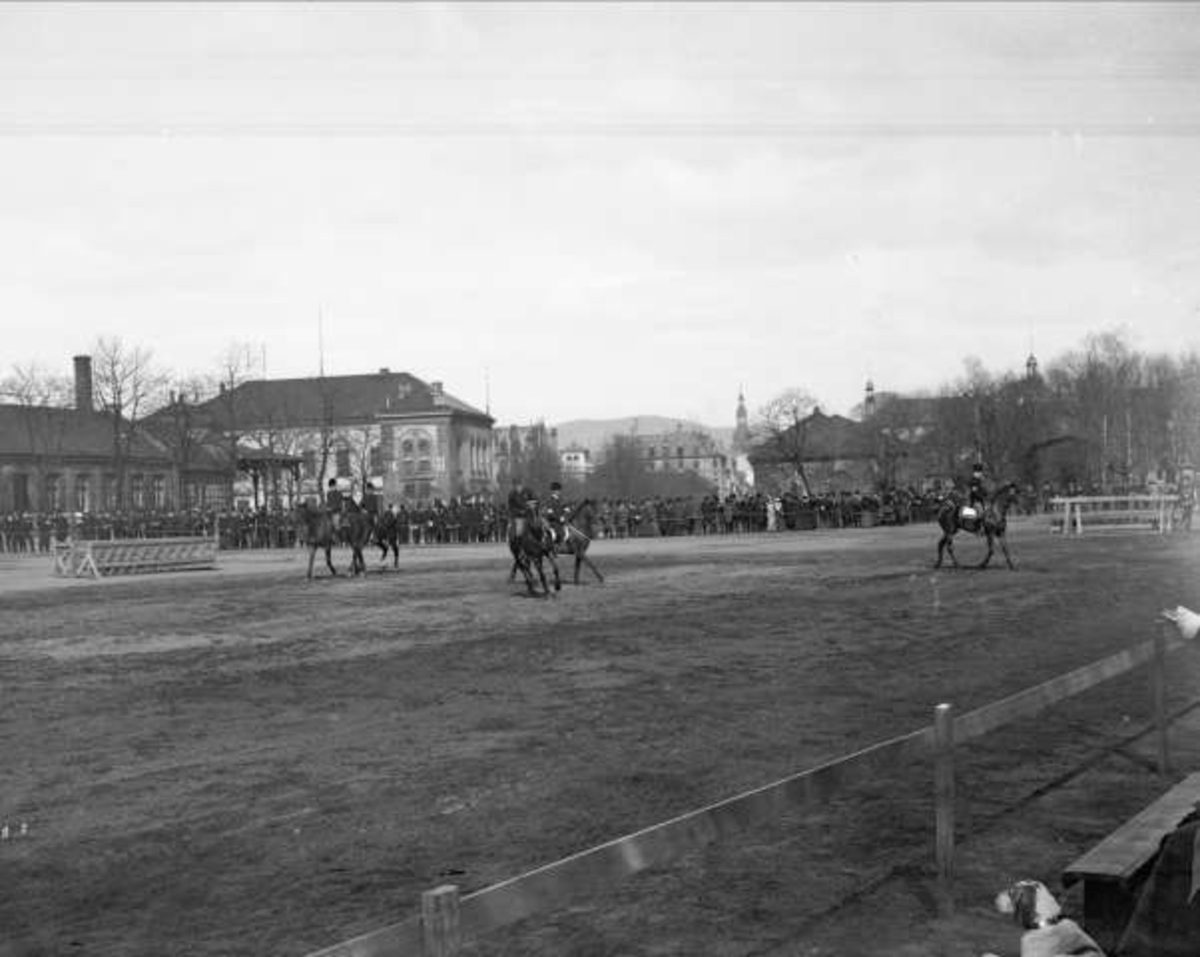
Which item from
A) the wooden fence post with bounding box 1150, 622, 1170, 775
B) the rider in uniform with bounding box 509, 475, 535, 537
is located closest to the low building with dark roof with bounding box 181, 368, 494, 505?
the rider in uniform with bounding box 509, 475, 535, 537

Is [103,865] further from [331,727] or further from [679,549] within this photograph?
[679,549]

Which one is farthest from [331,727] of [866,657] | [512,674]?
[866,657]

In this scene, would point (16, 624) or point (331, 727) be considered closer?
point (331, 727)

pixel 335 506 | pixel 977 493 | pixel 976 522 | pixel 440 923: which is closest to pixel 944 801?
pixel 440 923

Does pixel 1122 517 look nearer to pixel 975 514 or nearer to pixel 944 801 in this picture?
pixel 975 514

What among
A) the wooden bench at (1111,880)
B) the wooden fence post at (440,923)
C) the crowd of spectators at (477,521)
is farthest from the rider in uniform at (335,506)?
the wooden fence post at (440,923)

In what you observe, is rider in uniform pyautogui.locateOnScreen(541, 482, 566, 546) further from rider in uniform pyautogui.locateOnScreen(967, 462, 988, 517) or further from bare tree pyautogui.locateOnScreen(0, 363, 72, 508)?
bare tree pyautogui.locateOnScreen(0, 363, 72, 508)

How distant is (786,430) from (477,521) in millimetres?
50732

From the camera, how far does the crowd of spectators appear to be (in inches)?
2250

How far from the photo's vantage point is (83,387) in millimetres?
89688

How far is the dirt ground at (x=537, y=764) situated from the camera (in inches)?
242

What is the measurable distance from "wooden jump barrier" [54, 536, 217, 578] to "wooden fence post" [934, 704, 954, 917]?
33200 millimetres

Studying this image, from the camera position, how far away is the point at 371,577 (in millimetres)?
30891

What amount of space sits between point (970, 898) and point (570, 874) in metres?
3.04
